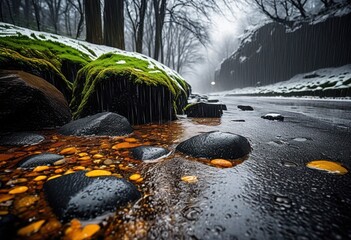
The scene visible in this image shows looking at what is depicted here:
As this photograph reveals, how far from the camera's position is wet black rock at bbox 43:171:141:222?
91 cm

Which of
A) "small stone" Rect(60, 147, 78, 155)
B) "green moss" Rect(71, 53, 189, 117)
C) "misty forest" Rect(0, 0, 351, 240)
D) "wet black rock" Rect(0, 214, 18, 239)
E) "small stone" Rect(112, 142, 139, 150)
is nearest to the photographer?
"wet black rock" Rect(0, 214, 18, 239)

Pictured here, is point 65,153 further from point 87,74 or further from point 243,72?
point 243,72

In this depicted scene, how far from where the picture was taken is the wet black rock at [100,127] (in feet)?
8.50

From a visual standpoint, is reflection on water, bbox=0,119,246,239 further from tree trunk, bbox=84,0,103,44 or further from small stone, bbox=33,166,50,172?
tree trunk, bbox=84,0,103,44

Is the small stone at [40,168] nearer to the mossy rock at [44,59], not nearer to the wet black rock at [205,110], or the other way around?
the mossy rock at [44,59]

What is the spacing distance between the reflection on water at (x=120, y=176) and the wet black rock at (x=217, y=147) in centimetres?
12

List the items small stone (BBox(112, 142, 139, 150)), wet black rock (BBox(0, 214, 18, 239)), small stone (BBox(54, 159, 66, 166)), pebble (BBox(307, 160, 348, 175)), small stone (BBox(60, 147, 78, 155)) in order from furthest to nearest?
1. small stone (BBox(112, 142, 139, 150))
2. small stone (BBox(60, 147, 78, 155))
3. small stone (BBox(54, 159, 66, 166))
4. pebble (BBox(307, 160, 348, 175))
5. wet black rock (BBox(0, 214, 18, 239))

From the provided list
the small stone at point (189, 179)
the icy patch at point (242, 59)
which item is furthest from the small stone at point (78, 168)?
the icy patch at point (242, 59)

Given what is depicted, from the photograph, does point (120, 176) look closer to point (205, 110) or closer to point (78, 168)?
point (78, 168)

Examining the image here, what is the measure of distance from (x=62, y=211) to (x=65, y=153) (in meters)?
1.11

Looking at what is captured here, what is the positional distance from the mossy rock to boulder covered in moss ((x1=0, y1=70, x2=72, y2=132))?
0.55m

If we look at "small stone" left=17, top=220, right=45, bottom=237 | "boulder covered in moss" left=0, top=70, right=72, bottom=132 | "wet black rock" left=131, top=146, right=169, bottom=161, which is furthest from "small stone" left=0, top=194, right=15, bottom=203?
"boulder covered in moss" left=0, top=70, right=72, bottom=132

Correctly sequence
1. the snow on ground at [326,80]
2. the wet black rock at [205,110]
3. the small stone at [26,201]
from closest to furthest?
the small stone at [26,201]
the wet black rock at [205,110]
the snow on ground at [326,80]

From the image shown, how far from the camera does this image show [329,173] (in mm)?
1390
